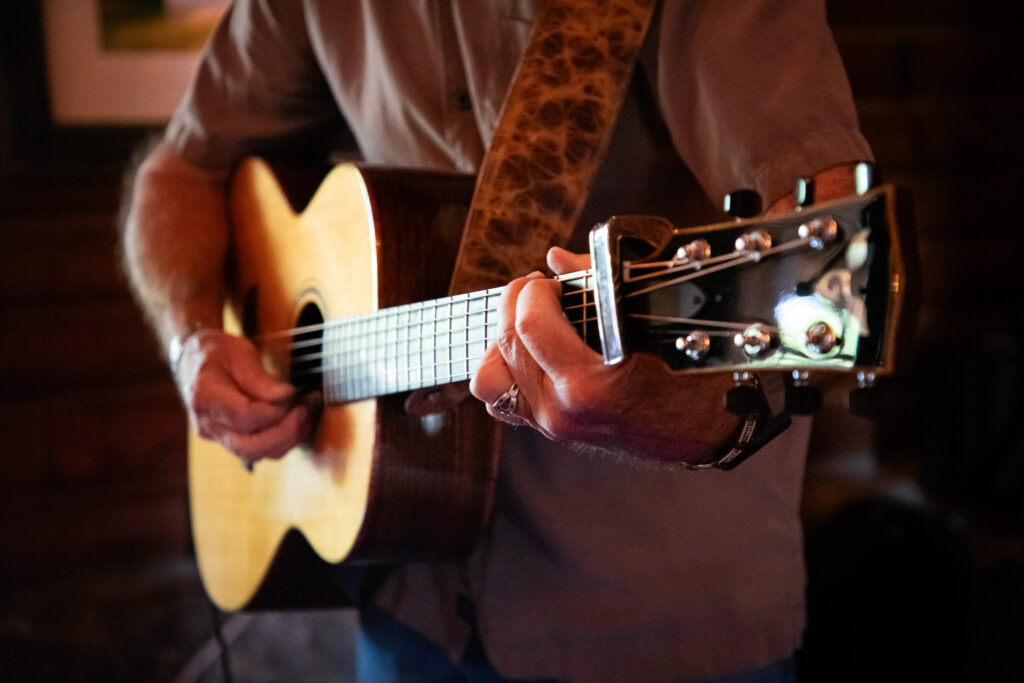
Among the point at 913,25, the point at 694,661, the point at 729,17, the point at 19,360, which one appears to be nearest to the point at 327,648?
the point at 19,360

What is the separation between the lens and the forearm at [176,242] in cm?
128

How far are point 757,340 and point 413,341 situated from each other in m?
0.37

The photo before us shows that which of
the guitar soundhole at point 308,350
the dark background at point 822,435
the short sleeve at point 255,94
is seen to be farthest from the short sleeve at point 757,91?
the dark background at point 822,435

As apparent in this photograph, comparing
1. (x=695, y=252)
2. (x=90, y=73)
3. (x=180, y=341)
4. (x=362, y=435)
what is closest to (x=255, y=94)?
(x=180, y=341)

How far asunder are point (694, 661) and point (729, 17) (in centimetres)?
64

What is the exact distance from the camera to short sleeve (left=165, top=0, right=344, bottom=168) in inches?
49.1

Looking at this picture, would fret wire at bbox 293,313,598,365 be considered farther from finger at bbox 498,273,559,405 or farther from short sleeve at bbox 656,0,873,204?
short sleeve at bbox 656,0,873,204

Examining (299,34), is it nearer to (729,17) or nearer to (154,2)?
(729,17)

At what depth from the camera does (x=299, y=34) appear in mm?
1234

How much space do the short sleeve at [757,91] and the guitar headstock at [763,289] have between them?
162 millimetres

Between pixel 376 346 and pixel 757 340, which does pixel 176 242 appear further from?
pixel 757 340

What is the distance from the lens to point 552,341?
25.7 inches

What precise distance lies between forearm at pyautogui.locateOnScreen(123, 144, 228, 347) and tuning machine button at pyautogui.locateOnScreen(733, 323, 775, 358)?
2.90 ft

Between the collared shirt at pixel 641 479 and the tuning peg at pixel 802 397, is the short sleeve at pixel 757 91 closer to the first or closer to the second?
the collared shirt at pixel 641 479
